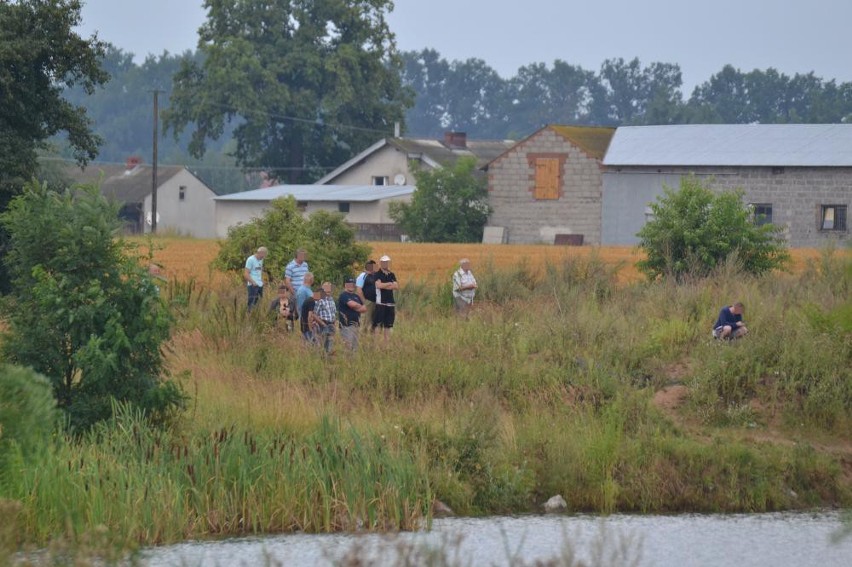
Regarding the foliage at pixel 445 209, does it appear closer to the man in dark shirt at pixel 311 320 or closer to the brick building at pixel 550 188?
the brick building at pixel 550 188

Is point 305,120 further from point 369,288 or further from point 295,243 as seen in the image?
point 369,288

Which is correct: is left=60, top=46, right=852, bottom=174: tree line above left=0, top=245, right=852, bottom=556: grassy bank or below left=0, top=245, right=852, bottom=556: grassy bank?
above

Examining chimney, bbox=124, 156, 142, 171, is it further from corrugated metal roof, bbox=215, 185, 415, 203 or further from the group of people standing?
the group of people standing

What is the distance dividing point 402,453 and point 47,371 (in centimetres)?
388

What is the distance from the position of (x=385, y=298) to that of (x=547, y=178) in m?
38.2

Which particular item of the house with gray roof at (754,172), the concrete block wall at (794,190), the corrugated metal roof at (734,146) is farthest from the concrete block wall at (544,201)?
the concrete block wall at (794,190)

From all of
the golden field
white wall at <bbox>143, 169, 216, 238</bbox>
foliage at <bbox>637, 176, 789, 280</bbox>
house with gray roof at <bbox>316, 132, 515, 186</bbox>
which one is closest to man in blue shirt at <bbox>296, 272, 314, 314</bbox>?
the golden field

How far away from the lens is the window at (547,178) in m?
60.6

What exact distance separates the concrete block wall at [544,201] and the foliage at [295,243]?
3112 cm

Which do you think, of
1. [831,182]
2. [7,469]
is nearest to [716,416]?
[7,469]

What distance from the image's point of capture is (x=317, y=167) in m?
86.4

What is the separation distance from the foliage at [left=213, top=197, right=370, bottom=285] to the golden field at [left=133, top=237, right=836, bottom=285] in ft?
7.77

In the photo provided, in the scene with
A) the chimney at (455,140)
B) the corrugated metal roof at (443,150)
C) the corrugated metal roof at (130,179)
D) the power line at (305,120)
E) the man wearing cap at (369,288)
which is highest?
the power line at (305,120)

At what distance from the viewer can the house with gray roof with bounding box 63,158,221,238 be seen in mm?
85375
